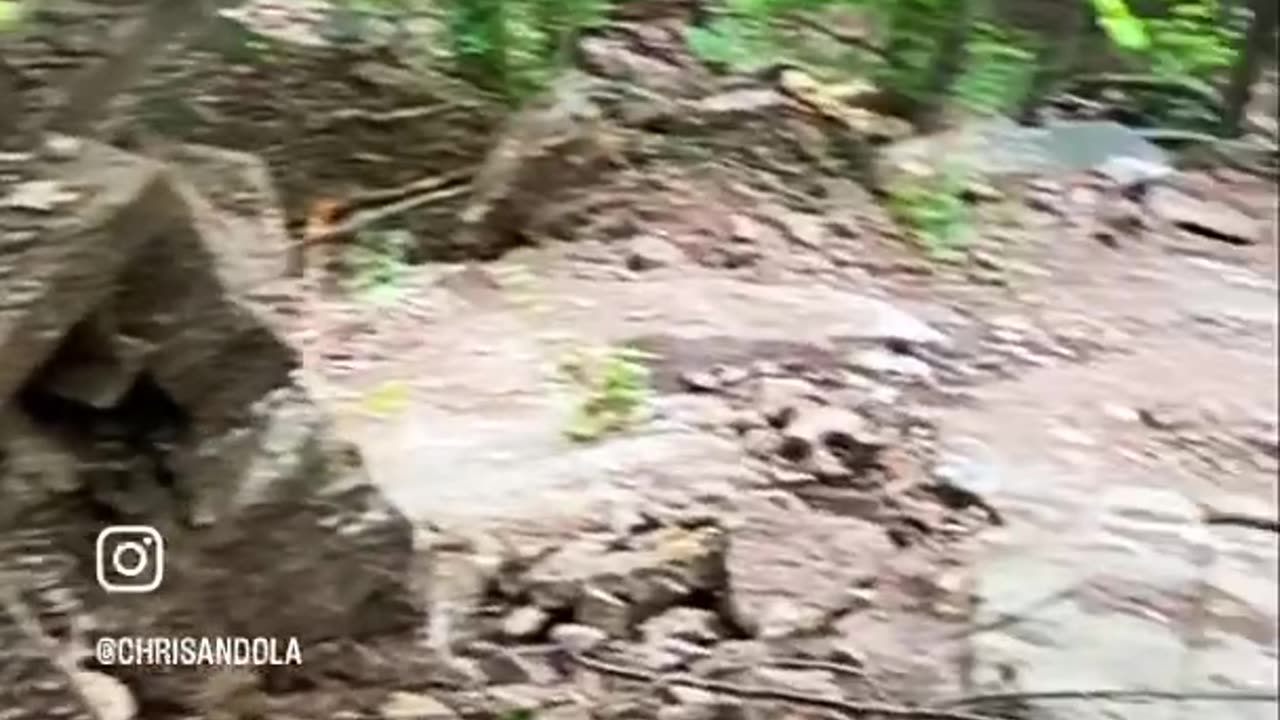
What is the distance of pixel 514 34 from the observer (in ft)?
2.98

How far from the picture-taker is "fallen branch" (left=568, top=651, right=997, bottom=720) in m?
0.94

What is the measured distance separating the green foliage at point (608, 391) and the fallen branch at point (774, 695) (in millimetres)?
111

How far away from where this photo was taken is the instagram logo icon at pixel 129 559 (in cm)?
93

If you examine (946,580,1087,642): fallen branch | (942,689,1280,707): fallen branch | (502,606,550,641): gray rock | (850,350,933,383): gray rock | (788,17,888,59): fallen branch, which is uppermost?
(788,17,888,59): fallen branch

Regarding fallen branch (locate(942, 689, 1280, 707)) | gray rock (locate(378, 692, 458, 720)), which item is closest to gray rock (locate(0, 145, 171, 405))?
gray rock (locate(378, 692, 458, 720))

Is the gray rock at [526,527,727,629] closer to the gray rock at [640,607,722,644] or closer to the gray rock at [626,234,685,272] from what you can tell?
the gray rock at [640,607,722,644]

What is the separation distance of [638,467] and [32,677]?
1.01ft

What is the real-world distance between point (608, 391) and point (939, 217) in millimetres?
177

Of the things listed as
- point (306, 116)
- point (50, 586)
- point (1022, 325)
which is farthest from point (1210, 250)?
point (50, 586)

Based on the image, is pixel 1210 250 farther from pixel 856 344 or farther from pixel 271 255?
pixel 271 255

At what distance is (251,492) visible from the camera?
94 centimetres

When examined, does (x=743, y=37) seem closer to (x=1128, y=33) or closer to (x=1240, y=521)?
(x=1128, y=33)

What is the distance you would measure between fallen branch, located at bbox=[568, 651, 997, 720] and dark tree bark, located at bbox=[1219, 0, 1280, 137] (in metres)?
0.31

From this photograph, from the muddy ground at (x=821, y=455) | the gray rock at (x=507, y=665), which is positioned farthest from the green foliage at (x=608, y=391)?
the gray rock at (x=507, y=665)
